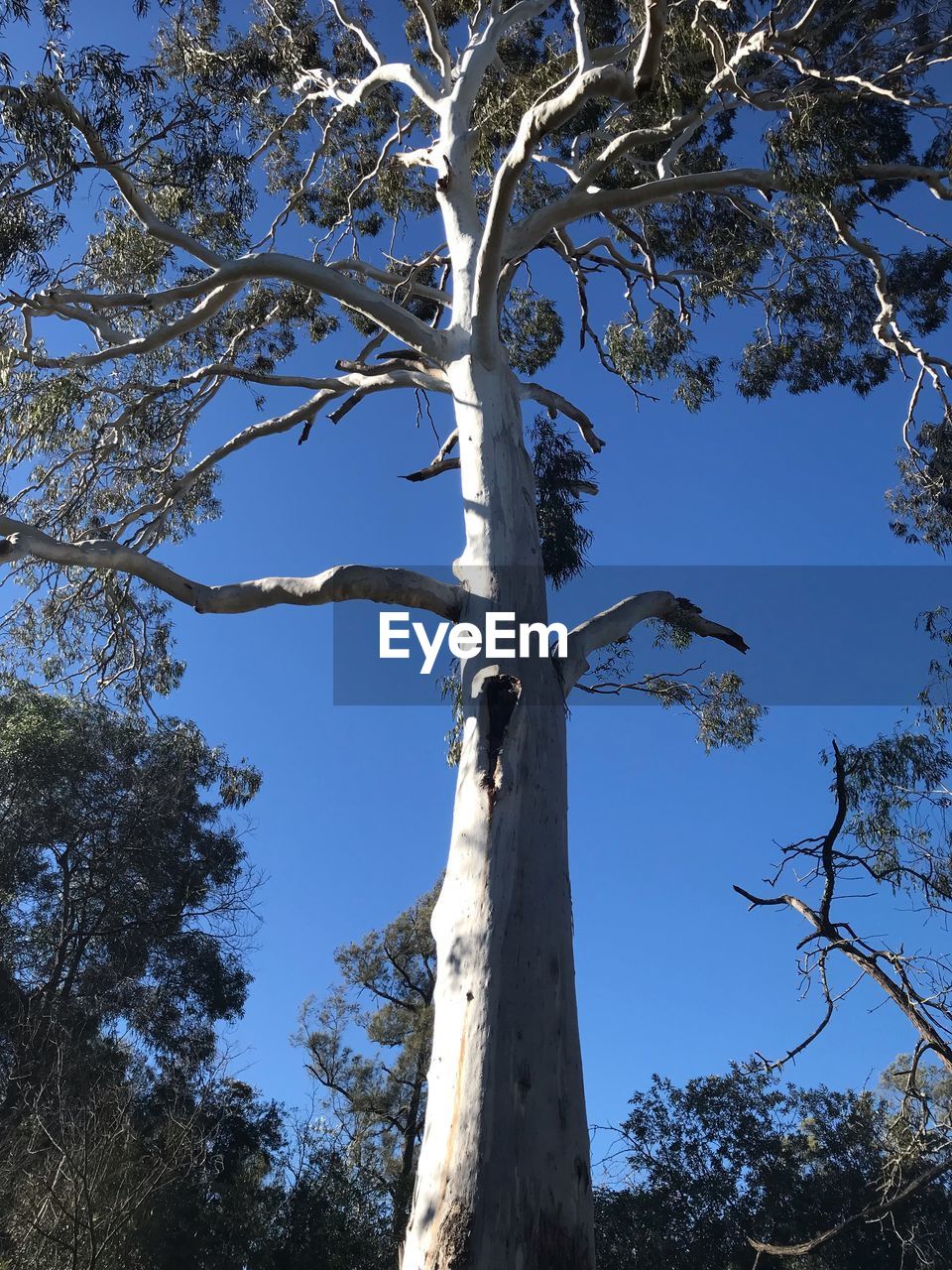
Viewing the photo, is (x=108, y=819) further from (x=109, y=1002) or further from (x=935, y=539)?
(x=935, y=539)

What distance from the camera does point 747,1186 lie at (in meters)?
11.4

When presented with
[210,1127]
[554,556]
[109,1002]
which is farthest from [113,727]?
[554,556]

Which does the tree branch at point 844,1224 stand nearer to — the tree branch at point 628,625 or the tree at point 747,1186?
the tree branch at point 628,625

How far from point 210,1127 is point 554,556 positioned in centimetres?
697

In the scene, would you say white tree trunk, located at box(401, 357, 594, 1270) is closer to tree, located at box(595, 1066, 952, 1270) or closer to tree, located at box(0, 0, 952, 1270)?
tree, located at box(0, 0, 952, 1270)

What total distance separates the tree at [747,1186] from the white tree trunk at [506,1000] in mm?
8558

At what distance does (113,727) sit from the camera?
39.2ft

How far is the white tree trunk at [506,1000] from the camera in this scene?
7.82 feet

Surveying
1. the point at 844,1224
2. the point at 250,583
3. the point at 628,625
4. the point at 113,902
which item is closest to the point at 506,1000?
the point at 844,1224

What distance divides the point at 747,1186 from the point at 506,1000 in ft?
33.8

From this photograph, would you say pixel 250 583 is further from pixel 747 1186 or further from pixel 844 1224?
pixel 747 1186

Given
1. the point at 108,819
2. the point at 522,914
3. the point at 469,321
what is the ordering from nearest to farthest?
the point at 522,914
the point at 469,321
the point at 108,819

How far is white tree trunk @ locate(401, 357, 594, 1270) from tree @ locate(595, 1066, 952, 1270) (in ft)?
28.1

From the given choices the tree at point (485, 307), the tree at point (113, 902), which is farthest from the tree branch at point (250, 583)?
the tree at point (113, 902)
